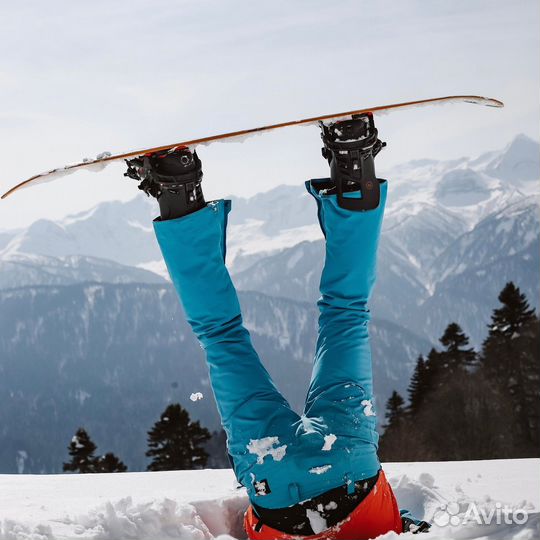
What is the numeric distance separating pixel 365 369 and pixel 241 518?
1.21 metres

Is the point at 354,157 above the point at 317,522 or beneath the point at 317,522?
above

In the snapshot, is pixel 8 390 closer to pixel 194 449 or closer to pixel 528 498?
pixel 194 449

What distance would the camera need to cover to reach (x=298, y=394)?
18750cm

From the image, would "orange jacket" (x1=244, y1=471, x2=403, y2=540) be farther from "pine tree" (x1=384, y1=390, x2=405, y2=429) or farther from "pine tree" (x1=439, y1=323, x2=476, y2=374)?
"pine tree" (x1=384, y1=390, x2=405, y2=429)

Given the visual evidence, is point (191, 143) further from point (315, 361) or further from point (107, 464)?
point (107, 464)

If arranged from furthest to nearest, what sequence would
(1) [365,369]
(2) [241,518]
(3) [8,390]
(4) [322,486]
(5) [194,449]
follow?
(3) [8,390] → (5) [194,449] → (2) [241,518] → (1) [365,369] → (4) [322,486]

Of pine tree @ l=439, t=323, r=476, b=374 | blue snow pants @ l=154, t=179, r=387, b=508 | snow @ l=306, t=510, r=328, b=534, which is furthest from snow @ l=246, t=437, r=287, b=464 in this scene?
pine tree @ l=439, t=323, r=476, b=374

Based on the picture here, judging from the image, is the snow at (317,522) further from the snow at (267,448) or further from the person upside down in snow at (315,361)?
the snow at (267,448)

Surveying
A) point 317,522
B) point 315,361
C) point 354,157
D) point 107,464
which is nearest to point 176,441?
point 107,464

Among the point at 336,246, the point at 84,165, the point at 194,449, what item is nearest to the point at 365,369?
the point at 336,246

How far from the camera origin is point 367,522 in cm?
304

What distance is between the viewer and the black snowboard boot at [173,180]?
3141 mm

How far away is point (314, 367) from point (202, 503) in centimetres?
105

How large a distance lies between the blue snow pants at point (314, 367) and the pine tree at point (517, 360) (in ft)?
124
